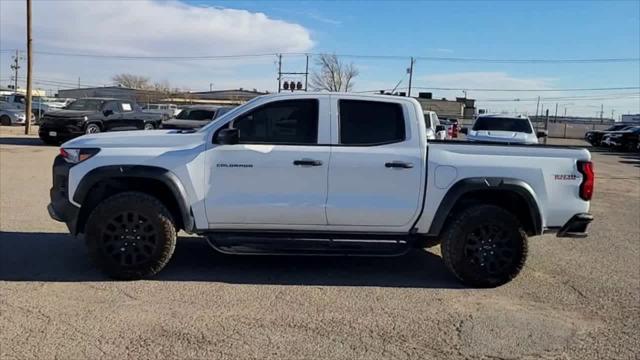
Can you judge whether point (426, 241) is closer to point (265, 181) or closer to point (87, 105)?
point (265, 181)

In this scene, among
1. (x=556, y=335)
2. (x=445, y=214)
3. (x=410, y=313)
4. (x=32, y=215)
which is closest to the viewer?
(x=556, y=335)

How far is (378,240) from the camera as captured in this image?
20.2ft

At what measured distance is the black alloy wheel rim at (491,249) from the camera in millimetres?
6141

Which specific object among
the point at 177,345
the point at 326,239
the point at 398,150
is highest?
the point at 398,150

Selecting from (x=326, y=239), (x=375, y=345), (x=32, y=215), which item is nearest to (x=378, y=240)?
(x=326, y=239)

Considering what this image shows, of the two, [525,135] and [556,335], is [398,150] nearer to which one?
[556,335]

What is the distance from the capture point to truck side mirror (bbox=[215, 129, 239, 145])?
594cm

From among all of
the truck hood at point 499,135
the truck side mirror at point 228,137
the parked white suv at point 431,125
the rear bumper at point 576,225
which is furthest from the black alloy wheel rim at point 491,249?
the truck hood at point 499,135

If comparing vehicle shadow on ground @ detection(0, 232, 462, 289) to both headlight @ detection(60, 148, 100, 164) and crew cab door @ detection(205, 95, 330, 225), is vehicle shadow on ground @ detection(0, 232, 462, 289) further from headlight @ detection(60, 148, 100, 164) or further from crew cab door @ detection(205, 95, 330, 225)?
headlight @ detection(60, 148, 100, 164)

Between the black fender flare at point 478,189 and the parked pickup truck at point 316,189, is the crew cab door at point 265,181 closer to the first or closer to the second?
the parked pickup truck at point 316,189

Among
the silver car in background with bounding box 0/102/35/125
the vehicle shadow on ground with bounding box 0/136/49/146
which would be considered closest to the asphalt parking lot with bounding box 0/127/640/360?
the vehicle shadow on ground with bounding box 0/136/49/146

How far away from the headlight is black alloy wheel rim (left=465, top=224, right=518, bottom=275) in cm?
381

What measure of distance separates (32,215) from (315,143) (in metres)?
5.15

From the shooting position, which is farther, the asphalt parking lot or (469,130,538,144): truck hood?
(469,130,538,144): truck hood
